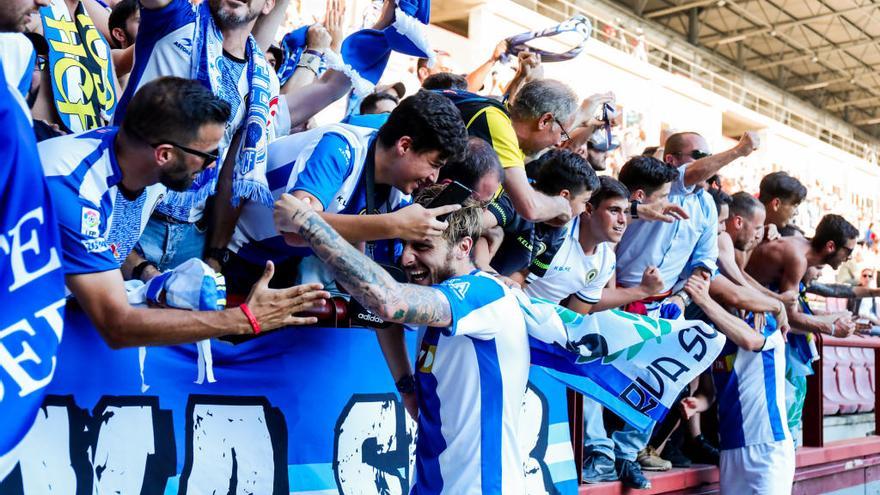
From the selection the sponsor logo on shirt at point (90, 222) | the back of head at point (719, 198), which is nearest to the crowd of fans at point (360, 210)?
the sponsor logo on shirt at point (90, 222)

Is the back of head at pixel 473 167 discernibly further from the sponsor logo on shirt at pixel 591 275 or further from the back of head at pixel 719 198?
the back of head at pixel 719 198

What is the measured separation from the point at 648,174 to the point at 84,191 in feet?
11.4

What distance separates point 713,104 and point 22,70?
22.6 metres

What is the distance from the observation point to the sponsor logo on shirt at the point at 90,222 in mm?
2201

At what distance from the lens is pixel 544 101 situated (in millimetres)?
4047

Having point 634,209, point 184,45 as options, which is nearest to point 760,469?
point 634,209

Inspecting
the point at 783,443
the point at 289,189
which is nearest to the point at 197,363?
the point at 289,189

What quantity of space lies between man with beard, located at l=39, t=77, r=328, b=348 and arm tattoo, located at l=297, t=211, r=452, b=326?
11 centimetres

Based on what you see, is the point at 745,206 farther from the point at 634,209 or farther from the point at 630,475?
the point at 630,475

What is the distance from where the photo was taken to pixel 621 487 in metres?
4.55

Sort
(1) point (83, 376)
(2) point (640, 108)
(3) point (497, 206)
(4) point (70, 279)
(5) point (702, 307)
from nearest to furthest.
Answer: (4) point (70, 279)
(1) point (83, 376)
(3) point (497, 206)
(5) point (702, 307)
(2) point (640, 108)

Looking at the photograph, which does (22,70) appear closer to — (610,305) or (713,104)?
(610,305)

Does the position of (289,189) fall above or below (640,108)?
below

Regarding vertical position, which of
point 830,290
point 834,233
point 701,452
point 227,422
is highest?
point 834,233
